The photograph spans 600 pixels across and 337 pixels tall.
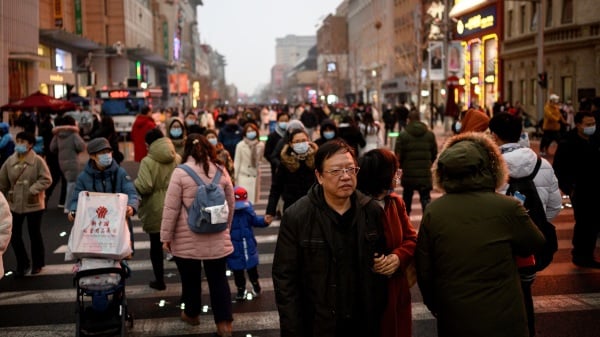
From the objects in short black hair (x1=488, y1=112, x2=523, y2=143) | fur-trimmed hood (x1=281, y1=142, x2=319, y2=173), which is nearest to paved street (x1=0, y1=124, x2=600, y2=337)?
fur-trimmed hood (x1=281, y1=142, x2=319, y2=173)

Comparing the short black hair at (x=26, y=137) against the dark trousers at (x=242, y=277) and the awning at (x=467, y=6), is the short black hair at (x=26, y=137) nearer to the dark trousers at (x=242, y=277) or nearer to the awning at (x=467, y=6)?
the dark trousers at (x=242, y=277)

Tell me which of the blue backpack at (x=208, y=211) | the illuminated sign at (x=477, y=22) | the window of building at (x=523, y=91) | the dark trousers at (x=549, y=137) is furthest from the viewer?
the illuminated sign at (x=477, y=22)

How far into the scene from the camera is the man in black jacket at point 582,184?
9047mm

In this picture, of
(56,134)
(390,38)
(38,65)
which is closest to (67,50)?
(38,65)

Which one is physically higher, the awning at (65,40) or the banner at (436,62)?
the awning at (65,40)

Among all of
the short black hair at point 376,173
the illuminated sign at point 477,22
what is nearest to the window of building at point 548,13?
the illuminated sign at point 477,22

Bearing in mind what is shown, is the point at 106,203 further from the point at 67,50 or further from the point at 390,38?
the point at 390,38

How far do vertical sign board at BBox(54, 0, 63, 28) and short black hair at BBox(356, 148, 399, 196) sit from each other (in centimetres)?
5395

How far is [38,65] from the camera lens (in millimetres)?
47656

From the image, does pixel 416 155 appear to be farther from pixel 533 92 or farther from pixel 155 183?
pixel 533 92

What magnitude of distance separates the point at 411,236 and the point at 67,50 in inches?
2367

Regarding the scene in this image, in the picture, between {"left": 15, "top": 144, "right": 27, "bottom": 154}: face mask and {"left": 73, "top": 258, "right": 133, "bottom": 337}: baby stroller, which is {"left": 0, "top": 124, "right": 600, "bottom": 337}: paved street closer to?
{"left": 73, "top": 258, "right": 133, "bottom": 337}: baby stroller

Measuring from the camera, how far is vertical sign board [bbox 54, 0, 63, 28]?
5491 cm

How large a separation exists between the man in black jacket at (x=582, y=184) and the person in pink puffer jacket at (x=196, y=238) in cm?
434
